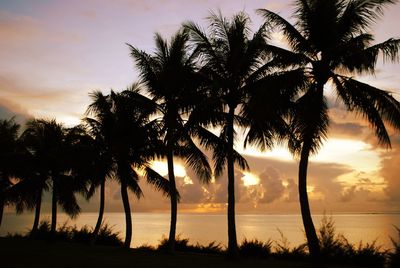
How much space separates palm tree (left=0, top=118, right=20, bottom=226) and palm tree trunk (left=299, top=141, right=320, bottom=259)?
914 inches

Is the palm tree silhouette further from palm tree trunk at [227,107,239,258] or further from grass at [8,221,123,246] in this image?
palm tree trunk at [227,107,239,258]

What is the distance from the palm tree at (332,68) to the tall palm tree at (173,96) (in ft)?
18.4

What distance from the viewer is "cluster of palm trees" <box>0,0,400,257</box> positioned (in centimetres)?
1494

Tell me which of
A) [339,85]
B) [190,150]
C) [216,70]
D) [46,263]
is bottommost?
[46,263]

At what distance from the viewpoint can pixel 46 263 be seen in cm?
1492

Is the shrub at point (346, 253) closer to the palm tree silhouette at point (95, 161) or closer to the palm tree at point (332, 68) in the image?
the palm tree at point (332, 68)

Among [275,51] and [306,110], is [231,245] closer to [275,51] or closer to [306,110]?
[306,110]

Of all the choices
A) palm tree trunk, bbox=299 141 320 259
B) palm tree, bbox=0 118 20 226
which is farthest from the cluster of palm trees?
palm tree, bbox=0 118 20 226

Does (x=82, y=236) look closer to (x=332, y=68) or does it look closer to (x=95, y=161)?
(x=95, y=161)

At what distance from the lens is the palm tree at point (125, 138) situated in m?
23.3

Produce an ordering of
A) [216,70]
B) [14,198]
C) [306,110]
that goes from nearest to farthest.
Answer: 1. [306,110]
2. [216,70]
3. [14,198]

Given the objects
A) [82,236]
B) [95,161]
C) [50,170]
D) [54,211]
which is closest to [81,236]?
[82,236]

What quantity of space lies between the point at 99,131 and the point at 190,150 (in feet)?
23.3

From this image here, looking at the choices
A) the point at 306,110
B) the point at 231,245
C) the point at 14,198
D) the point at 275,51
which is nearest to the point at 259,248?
the point at 231,245
